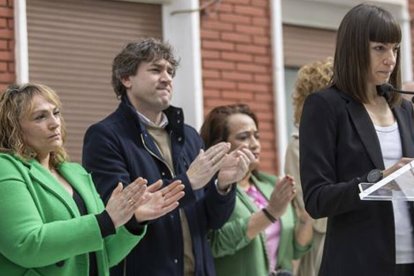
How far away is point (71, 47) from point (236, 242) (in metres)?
1.90

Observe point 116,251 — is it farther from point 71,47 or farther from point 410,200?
point 71,47

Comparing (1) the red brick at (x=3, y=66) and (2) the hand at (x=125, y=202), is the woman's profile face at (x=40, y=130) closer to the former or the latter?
(2) the hand at (x=125, y=202)

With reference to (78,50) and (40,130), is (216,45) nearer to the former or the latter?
(78,50)

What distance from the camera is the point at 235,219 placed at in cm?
638

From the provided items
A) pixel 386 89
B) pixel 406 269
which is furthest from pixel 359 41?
pixel 406 269

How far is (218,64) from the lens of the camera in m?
8.16

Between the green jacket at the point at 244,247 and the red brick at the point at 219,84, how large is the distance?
1475 mm

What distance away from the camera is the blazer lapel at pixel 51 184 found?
489cm

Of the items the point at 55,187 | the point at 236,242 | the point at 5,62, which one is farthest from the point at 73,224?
the point at 5,62

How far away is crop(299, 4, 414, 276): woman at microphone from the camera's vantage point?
4.42 meters

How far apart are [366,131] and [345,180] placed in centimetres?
21

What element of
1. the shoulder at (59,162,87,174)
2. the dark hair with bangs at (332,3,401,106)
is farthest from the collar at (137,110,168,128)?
the dark hair with bangs at (332,3,401,106)

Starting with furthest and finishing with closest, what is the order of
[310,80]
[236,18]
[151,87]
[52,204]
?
[236,18], [310,80], [151,87], [52,204]

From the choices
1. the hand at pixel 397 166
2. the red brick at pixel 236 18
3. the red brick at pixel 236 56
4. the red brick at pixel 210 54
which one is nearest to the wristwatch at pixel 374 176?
the hand at pixel 397 166
